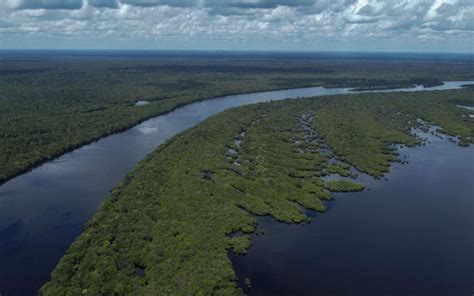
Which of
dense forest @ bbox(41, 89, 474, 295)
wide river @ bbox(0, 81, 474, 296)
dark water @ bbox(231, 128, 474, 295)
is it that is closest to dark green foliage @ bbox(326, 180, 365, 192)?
dense forest @ bbox(41, 89, 474, 295)

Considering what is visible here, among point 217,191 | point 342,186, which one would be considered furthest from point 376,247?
point 217,191

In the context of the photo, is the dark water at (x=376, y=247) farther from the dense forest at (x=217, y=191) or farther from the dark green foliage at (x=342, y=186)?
the dense forest at (x=217, y=191)

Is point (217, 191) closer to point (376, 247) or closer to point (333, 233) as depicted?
point (333, 233)

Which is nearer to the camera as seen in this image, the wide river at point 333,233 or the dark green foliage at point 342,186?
the wide river at point 333,233

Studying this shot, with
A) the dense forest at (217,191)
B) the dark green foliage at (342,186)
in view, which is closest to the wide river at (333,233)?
the dark green foliage at (342,186)

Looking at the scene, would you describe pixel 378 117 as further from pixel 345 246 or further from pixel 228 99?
pixel 345 246

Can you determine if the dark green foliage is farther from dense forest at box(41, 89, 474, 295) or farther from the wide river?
the wide river
